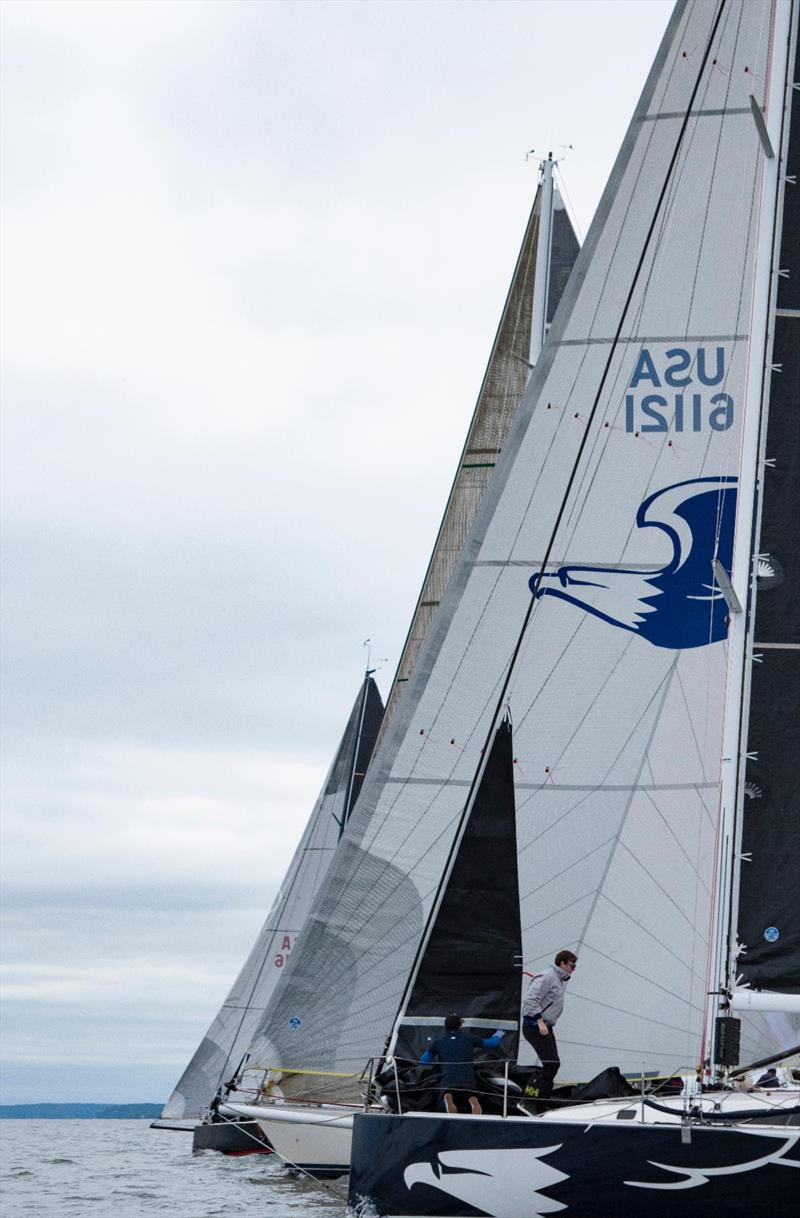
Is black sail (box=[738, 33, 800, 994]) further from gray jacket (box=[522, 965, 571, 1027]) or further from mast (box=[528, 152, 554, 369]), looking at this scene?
mast (box=[528, 152, 554, 369])

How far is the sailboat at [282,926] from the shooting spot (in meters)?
27.5

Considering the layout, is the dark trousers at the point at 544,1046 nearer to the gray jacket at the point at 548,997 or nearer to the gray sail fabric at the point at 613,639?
the gray jacket at the point at 548,997

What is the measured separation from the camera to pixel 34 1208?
1864cm

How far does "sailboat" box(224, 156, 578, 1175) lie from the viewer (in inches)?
526

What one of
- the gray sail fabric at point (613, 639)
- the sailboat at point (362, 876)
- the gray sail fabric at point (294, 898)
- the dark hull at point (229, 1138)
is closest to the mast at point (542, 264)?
the sailboat at point (362, 876)

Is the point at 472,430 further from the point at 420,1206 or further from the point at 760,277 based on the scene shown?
the point at 420,1206

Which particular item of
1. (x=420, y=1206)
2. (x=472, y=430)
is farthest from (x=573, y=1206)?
(x=472, y=430)

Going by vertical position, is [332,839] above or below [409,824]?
above

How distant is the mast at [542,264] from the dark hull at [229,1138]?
12.6 meters

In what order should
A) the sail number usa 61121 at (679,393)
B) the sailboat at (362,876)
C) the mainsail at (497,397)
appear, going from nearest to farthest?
1. the sailboat at (362,876)
2. the sail number usa 61121 at (679,393)
3. the mainsail at (497,397)

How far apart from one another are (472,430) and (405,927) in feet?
32.7

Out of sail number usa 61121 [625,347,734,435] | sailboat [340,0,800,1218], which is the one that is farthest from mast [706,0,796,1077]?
sail number usa 61121 [625,347,734,435]

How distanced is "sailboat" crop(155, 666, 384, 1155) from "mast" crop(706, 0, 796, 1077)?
15.4m

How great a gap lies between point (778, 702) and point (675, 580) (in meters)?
1.74
